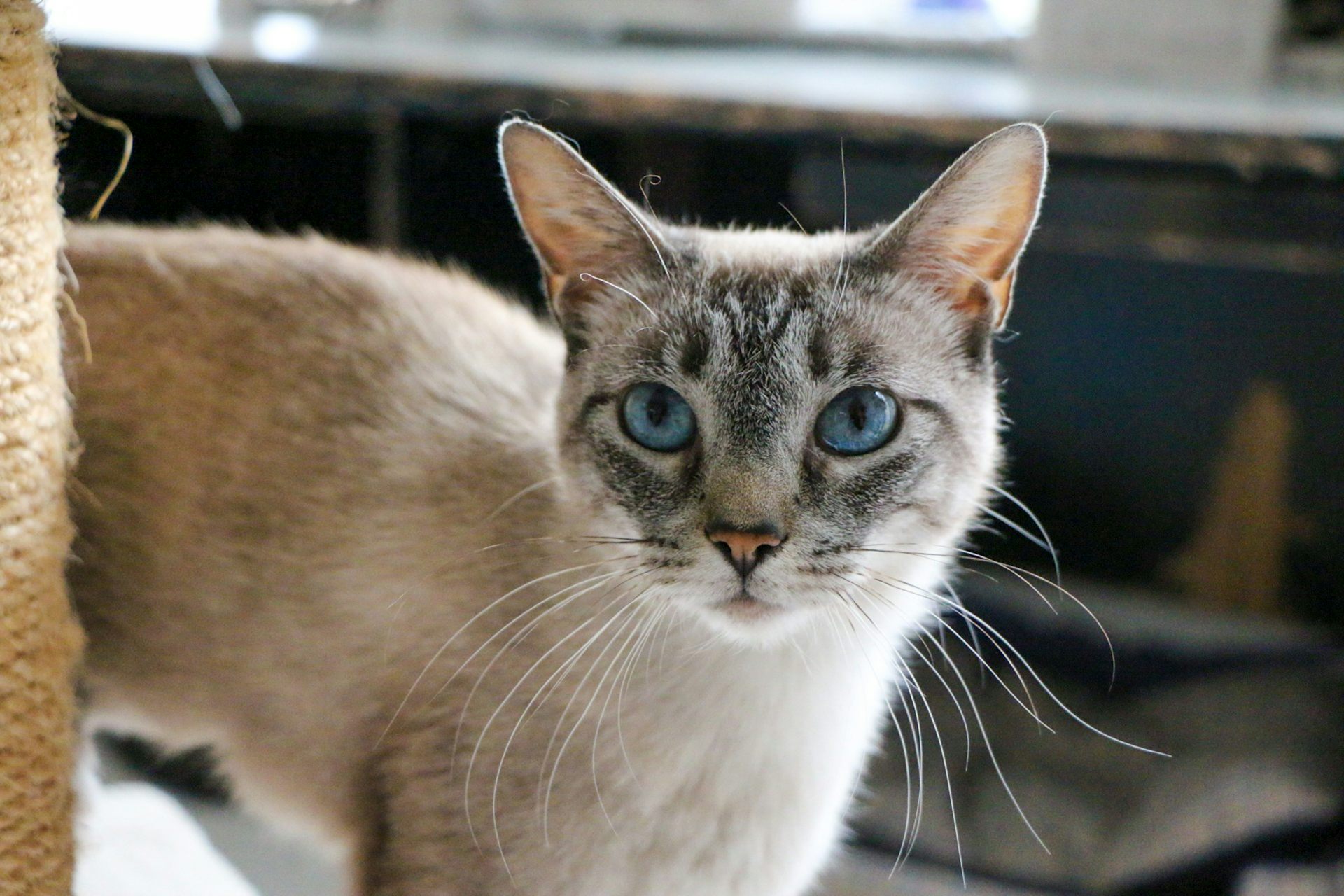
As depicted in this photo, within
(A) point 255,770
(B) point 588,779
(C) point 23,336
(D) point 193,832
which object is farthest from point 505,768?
(D) point 193,832

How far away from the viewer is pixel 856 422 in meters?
0.99

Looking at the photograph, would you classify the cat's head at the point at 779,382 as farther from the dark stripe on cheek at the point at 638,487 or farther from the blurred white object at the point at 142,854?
the blurred white object at the point at 142,854

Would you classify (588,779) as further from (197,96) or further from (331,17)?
(331,17)

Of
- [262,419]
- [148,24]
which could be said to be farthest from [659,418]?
[148,24]

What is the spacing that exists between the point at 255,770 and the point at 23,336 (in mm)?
588

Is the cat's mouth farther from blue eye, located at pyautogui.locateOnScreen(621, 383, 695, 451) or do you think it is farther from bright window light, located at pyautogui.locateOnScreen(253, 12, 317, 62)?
bright window light, located at pyautogui.locateOnScreen(253, 12, 317, 62)

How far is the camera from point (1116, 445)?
2811mm

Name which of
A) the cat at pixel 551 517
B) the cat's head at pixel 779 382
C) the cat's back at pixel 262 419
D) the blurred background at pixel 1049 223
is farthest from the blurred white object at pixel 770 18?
the cat's head at pixel 779 382

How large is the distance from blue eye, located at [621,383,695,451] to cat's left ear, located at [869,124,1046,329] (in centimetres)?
21

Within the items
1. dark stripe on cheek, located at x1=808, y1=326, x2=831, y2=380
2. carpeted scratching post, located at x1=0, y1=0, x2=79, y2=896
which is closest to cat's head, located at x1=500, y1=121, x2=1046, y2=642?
dark stripe on cheek, located at x1=808, y1=326, x2=831, y2=380

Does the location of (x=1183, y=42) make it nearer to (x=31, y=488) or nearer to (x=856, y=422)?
(x=856, y=422)

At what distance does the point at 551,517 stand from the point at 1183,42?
6.15 feet

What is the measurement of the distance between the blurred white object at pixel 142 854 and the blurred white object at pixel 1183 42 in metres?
2.06

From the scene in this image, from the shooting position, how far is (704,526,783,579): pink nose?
926mm
